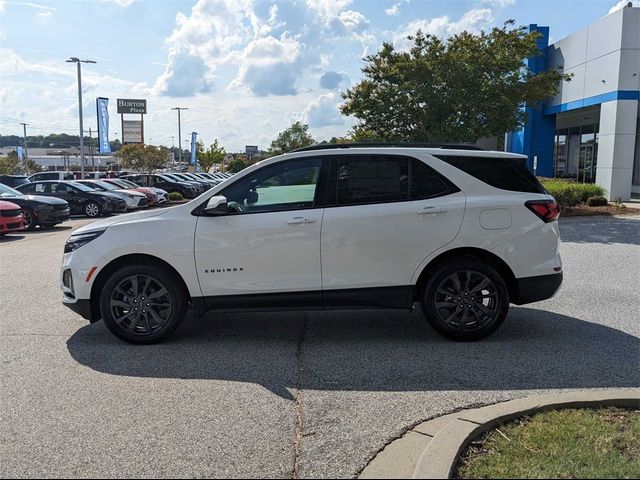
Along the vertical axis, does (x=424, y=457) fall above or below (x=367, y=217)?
below

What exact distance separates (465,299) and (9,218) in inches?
522

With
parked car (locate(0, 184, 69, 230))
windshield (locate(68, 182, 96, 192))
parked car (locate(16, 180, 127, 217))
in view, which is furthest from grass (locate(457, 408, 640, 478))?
windshield (locate(68, 182, 96, 192))

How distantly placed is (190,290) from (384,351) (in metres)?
1.90

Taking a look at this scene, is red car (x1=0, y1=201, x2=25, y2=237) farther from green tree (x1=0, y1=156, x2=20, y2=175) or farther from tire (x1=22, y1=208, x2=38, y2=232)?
green tree (x1=0, y1=156, x2=20, y2=175)

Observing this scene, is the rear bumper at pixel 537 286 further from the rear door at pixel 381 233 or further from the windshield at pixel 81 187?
the windshield at pixel 81 187

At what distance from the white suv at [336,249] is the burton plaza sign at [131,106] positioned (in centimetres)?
8376

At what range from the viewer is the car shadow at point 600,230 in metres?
12.5

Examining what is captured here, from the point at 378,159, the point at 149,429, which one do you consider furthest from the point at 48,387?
the point at 378,159

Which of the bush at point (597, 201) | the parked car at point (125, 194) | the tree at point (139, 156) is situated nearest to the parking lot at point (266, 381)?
the bush at point (597, 201)

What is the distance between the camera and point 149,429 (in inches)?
144

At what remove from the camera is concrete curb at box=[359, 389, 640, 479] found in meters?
3.06

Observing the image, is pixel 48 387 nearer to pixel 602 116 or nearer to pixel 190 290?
pixel 190 290

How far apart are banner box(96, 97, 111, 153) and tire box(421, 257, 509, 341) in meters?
37.4

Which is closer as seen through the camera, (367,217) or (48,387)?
Answer: (48,387)
